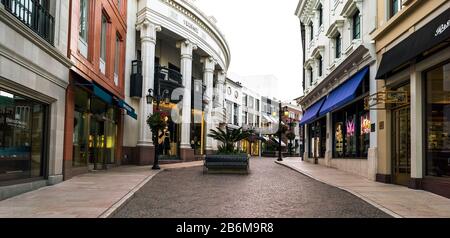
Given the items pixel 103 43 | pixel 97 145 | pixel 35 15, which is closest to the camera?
pixel 35 15

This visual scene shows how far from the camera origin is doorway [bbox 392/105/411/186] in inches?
508

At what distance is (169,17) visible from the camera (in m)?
27.1

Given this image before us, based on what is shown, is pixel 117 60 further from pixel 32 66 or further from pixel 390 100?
pixel 390 100

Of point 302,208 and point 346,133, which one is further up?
point 346,133

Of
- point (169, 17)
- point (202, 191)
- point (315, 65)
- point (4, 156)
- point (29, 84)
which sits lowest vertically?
point (202, 191)

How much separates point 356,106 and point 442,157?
26.3 ft

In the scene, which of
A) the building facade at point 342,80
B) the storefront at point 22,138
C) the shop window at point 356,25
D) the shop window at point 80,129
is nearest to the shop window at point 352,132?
the building facade at point 342,80

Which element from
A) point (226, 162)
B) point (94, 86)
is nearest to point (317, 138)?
point (226, 162)

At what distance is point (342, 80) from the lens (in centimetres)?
2031

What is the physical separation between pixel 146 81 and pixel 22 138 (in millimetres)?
14855

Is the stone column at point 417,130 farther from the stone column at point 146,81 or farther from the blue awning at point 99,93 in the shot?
the stone column at point 146,81

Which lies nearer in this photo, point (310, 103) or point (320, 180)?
point (320, 180)

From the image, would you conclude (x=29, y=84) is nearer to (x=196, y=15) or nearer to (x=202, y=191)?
(x=202, y=191)
